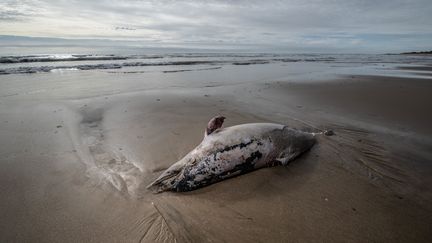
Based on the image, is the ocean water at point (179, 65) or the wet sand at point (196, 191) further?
the ocean water at point (179, 65)

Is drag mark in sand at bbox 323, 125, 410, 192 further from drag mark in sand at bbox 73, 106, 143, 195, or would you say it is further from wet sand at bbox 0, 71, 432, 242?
drag mark in sand at bbox 73, 106, 143, 195

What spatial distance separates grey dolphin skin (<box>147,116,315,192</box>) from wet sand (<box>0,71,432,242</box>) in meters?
0.12

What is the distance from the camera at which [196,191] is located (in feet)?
10.4

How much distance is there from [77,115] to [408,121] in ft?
25.8

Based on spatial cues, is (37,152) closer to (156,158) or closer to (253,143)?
(156,158)

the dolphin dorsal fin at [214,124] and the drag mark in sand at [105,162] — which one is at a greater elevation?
the dolphin dorsal fin at [214,124]

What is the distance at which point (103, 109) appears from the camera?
253 inches

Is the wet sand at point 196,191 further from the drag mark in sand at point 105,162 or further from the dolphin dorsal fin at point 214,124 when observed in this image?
the dolphin dorsal fin at point 214,124

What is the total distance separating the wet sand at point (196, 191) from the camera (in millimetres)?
2520

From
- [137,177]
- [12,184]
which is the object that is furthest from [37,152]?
[137,177]

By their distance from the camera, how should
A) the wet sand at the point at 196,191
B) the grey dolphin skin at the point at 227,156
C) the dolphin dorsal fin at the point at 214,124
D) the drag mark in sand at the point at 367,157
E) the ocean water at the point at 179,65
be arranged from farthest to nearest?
the ocean water at the point at 179,65 < the dolphin dorsal fin at the point at 214,124 < the drag mark in sand at the point at 367,157 < the grey dolphin skin at the point at 227,156 < the wet sand at the point at 196,191

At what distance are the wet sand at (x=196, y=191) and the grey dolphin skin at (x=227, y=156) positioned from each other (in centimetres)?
12

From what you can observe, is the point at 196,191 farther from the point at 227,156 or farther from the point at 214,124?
the point at 214,124

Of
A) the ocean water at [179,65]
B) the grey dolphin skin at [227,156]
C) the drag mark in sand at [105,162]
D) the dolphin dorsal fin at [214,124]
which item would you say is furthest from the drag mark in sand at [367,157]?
the ocean water at [179,65]
